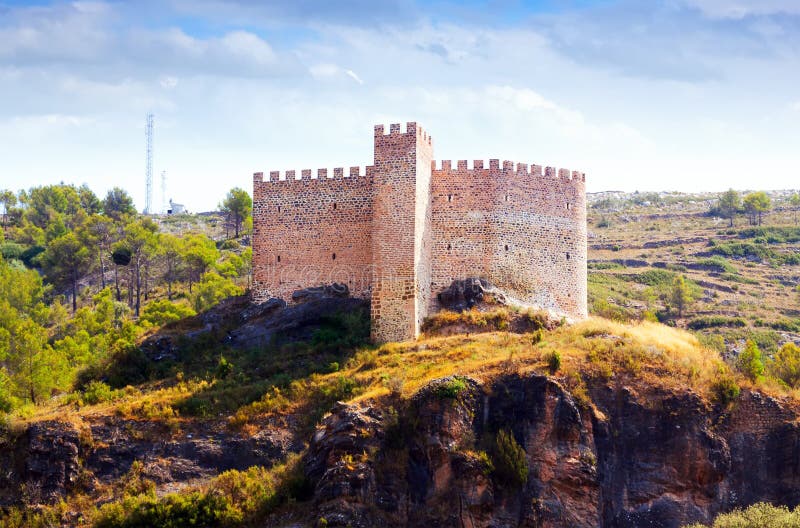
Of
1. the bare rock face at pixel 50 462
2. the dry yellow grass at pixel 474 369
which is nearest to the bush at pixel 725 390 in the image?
the dry yellow grass at pixel 474 369

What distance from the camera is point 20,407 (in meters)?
36.6

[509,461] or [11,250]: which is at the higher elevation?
[11,250]

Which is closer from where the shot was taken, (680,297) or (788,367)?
(788,367)

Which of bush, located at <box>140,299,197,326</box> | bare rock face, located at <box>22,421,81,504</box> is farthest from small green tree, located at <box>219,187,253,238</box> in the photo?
bare rock face, located at <box>22,421,81,504</box>

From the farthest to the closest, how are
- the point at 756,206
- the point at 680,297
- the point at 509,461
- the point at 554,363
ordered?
the point at 756,206
the point at 680,297
the point at 554,363
the point at 509,461

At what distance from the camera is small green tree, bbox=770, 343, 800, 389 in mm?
40438

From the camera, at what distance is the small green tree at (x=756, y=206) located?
84125 mm

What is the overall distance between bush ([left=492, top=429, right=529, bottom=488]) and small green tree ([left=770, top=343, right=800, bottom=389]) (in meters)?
16.0

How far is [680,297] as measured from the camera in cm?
6097

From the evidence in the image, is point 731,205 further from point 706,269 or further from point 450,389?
point 450,389

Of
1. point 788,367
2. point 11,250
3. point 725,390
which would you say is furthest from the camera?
point 11,250

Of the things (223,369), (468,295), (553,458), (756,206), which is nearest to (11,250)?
(223,369)

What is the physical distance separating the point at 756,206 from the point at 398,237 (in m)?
57.9

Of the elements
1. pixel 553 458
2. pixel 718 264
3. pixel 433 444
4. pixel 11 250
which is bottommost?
pixel 553 458
